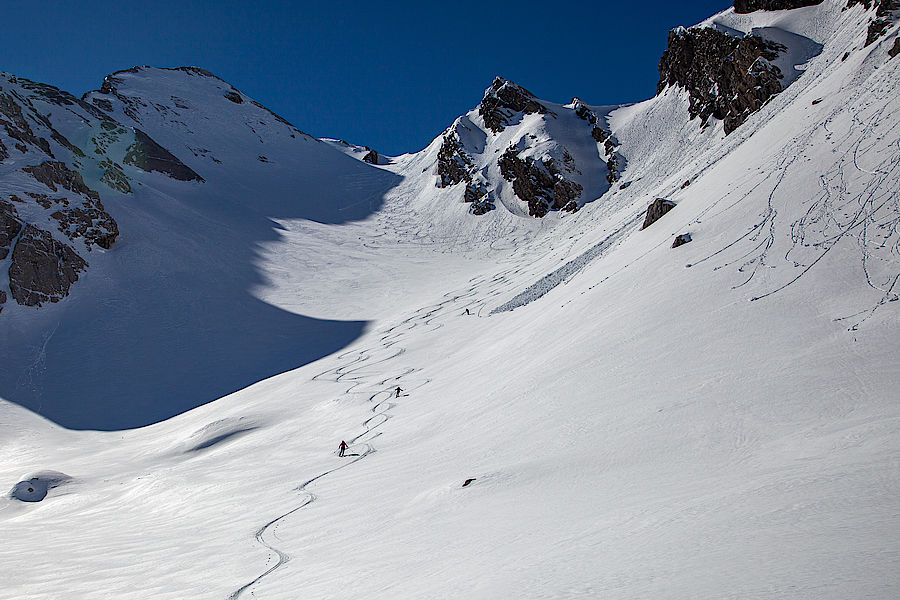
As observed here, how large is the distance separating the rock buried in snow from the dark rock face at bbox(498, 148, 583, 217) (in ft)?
131

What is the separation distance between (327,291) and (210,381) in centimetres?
1248

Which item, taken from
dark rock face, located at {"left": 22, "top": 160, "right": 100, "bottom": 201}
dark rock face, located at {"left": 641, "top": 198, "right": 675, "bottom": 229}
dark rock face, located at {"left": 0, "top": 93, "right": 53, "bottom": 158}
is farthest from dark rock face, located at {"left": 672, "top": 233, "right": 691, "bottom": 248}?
dark rock face, located at {"left": 0, "top": 93, "right": 53, "bottom": 158}

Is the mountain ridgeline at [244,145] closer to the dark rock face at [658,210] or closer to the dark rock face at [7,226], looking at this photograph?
the dark rock face at [7,226]

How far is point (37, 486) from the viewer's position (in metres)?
15.4

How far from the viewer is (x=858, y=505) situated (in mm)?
3119

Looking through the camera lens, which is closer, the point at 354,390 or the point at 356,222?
the point at 354,390

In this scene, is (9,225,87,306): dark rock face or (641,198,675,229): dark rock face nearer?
(641,198,675,229): dark rock face

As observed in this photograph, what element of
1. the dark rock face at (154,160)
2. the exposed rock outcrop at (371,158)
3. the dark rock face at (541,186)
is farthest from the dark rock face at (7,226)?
the exposed rock outcrop at (371,158)

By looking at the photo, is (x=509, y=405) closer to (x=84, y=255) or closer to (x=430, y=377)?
(x=430, y=377)

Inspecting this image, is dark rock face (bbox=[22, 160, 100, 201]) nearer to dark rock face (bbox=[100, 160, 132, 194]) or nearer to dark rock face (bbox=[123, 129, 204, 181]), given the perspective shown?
dark rock face (bbox=[100, 160, 132, 194])

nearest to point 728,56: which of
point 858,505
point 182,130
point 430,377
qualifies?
point 430,377

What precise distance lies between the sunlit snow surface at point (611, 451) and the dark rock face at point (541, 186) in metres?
28.8

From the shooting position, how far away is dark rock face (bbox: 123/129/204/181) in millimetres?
53219

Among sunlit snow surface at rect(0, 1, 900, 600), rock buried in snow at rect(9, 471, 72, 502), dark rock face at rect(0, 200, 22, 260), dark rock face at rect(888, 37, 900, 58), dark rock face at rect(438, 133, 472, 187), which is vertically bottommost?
sunlit snow surface at rect(0, 1, 900, 600)
